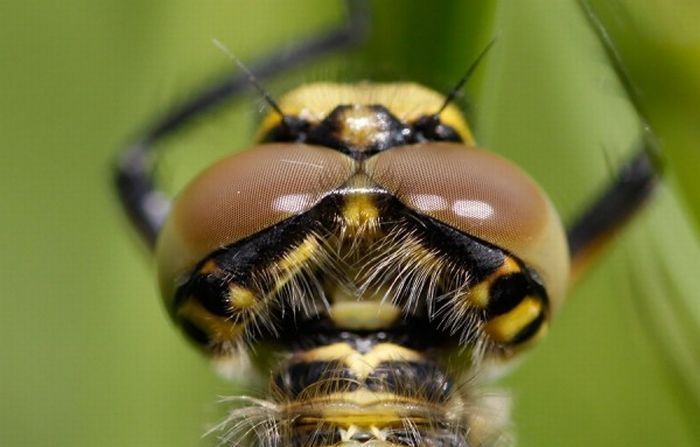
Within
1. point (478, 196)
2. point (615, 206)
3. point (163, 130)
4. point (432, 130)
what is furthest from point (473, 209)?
point (163, 130)

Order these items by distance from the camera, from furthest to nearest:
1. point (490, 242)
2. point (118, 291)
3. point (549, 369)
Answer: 1. point (118, 291)
2. point (549, 369)
3. point (490, 242)

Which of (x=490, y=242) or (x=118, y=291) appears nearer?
(x=490, y=242)

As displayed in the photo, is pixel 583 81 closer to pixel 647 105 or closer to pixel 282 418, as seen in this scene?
pixel 647 105

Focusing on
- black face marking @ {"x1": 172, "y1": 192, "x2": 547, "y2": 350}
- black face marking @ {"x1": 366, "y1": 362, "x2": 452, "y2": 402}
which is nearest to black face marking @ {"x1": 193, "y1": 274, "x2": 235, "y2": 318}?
black face marking @ {"x1": 172, "y1": 192, "x2": 547, "y2": 350}

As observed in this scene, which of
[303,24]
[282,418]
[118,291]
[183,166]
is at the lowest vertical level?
[282,418]

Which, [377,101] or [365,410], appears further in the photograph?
[377,101]

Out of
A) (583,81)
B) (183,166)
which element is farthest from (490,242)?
(183,166)

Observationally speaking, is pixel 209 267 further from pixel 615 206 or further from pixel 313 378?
pixel 615 206
